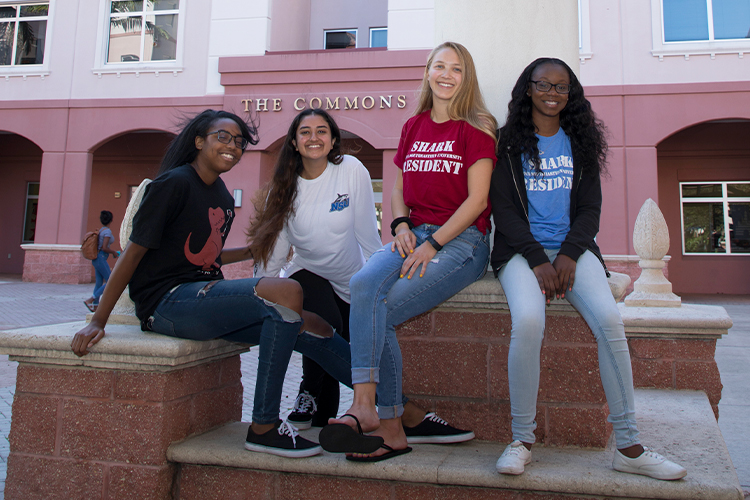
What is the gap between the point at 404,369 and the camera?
8.15 feet

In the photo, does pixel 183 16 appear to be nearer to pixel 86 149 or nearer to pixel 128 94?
pixel 128 94

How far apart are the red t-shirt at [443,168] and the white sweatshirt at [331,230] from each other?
1.22 ft

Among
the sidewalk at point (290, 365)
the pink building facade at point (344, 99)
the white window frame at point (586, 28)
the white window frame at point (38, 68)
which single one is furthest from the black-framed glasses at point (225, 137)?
the white window frame at point (38, 68)

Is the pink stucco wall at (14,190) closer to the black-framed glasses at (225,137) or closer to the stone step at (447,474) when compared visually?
the black-framed glasses at (225,137)

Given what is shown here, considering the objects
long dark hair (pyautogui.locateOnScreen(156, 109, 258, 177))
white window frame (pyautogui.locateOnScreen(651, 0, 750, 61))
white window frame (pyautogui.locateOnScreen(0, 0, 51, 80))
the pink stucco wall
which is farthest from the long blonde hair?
the pink stucco wall

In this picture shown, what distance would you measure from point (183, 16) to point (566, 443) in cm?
1329

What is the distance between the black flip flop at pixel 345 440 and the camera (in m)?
1.97

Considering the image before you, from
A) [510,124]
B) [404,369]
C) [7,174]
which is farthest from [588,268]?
[7,174]

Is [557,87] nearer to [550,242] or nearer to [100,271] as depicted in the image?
[550,242]

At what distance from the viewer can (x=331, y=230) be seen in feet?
8.80

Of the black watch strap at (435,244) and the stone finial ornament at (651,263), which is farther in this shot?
the stone finial ornament at (651,263)

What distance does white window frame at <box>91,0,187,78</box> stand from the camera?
41.8 feet

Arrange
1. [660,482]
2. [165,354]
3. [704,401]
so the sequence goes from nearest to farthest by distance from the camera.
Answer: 1. [660,482]
2. [165,354]
3. [704,401]

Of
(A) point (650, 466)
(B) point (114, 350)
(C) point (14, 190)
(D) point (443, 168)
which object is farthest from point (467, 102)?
(C) point (14, 190)
